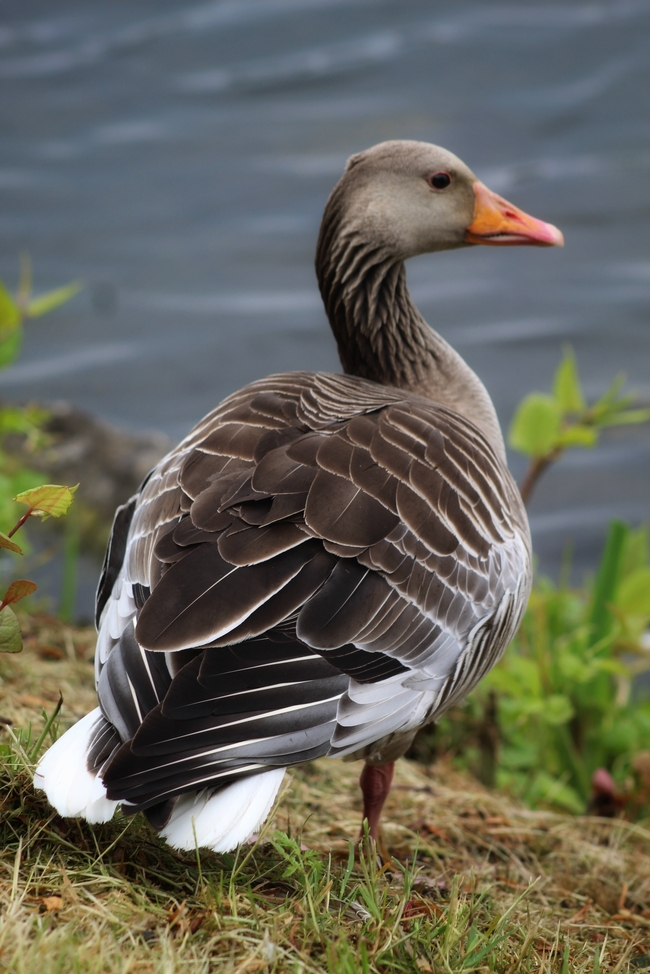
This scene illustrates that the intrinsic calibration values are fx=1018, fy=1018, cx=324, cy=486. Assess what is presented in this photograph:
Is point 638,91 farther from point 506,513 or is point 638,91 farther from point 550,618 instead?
point 506,513

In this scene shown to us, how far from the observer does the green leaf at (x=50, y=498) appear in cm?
227

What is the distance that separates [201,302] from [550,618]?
5.63 metres

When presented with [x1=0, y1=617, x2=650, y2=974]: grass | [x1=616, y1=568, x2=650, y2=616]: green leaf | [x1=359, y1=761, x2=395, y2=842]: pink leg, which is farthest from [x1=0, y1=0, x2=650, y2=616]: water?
[x1=0, y1=617, x2=650, y2=974]: grass

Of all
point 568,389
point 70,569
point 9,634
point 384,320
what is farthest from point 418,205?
point 70,569

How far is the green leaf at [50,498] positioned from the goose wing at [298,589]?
283 mm

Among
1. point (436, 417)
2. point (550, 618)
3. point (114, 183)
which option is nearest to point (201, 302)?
point (114, 183)

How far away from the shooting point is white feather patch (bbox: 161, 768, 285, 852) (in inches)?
79.1

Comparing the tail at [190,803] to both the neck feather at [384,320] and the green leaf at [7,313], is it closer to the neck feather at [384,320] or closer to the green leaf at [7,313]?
the neck feather at [384,320]

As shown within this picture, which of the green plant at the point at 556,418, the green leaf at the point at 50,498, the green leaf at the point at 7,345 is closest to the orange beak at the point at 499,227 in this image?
the green plant at the point at 556,418

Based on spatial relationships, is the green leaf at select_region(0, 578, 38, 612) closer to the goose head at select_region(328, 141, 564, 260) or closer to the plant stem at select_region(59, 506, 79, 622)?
the goose head at select_region(328, 141, 564, 260)

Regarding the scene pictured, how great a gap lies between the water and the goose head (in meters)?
4.19

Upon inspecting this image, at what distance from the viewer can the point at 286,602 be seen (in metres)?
2.30

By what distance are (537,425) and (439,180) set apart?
1.14m

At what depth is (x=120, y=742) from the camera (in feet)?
7.21
